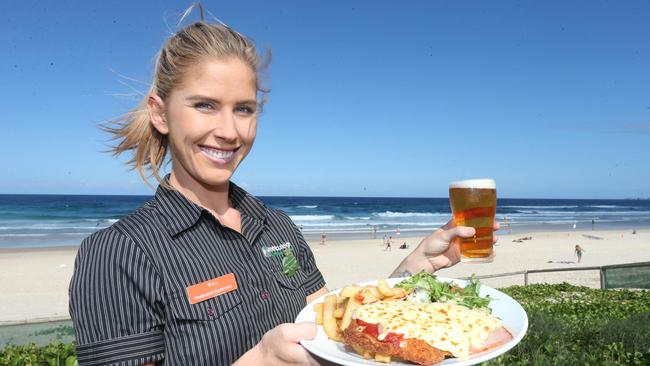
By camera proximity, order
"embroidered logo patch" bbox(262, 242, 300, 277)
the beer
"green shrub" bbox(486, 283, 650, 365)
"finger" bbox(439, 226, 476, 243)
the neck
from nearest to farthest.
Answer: the neck, "embroidered logo patch" bbox(262, 242, 300, 277), "finger" bbox(439, 226, 476, 243), the beer, "green shrub" bbox(486, 283, 650, 365)

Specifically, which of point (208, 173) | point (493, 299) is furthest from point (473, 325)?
point (208, 173)

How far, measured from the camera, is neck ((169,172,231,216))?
8.55 ft

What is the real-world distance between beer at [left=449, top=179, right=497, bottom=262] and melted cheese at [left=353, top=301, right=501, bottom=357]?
76 cm

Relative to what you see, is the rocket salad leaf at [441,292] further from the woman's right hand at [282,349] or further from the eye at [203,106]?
the eye at [203,106]

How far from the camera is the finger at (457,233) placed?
3166 mm

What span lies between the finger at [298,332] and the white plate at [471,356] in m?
0.04

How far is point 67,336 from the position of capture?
5445 millimetres

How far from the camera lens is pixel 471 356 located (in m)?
2.13

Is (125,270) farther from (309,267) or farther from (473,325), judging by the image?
(473,325)

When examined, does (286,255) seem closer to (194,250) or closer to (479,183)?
(194,250)

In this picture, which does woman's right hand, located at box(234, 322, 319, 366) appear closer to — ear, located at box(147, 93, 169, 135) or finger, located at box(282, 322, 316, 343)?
finger, located at box(282, 322, 316, 343)

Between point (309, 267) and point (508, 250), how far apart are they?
40.1 meters

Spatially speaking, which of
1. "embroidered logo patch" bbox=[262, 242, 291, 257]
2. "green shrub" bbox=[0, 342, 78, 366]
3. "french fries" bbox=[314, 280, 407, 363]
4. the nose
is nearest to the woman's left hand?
"french fries" bbox=[314, 280, 407, 363]

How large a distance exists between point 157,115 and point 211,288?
Answer: 0.91 m
